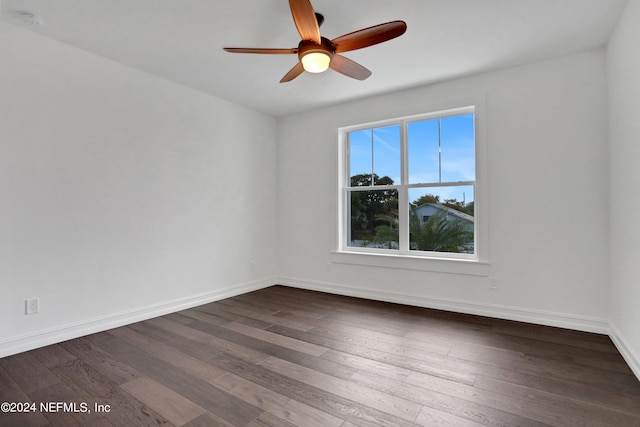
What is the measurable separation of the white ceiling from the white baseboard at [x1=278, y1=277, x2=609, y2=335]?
2.51 m

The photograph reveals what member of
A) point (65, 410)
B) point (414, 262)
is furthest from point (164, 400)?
point (414, 262)

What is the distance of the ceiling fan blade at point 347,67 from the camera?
8.20 feet

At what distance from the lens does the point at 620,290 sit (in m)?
2.55

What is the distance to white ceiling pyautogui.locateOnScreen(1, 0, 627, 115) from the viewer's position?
235cm

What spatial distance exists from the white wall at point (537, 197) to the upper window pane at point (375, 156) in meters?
0.34

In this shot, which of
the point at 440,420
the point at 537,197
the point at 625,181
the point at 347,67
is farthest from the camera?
the point at 537,197

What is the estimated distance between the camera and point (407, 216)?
408 cm

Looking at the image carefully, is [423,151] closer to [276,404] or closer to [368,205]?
[368,205]

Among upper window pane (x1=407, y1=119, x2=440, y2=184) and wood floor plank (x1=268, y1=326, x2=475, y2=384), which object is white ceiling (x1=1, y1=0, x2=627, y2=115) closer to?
upper window pane (x1=407, y1=119, x2=440, y2=184)

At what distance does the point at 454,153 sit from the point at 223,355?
3.25m

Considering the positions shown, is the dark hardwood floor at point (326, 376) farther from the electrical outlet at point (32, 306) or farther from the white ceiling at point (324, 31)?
the white ceiling at point (324, 31)

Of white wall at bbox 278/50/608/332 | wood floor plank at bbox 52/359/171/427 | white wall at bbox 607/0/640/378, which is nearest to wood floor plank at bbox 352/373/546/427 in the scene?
white wall at bbox 607/0/640/378

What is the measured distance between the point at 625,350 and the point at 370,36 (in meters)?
2.96

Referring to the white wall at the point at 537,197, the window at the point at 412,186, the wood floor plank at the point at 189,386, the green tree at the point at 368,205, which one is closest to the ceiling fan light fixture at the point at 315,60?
the white wall at the point at 537,197
